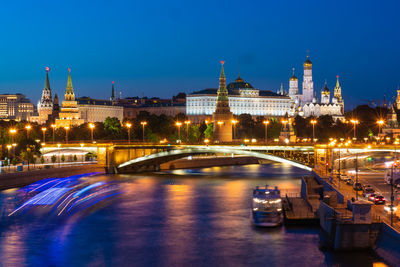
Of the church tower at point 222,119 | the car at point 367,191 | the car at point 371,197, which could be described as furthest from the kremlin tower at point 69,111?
the car at point 371,197

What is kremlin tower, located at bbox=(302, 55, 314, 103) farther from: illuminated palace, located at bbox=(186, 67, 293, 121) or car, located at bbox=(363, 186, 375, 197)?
car, located at bbox=(363, 186, 375, 197)

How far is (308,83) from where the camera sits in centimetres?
18250

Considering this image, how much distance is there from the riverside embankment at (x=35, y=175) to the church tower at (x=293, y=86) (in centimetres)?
13454

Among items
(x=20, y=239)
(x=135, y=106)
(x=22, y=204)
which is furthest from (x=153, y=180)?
(x=135, y=106)

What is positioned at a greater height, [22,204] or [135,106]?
[135,106]

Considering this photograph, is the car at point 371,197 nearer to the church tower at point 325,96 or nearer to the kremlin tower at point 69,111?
the kremlin tower at point 69,111

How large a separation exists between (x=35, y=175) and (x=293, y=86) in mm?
148057

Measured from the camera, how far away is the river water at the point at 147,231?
2794cm

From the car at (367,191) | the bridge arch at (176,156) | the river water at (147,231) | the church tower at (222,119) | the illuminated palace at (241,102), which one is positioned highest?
the illuminated palace at (241,102)

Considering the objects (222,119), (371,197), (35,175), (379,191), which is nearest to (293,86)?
(222,119)

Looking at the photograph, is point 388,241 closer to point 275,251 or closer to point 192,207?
point 275,251

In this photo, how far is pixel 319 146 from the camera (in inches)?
2122

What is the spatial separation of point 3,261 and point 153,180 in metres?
30.1

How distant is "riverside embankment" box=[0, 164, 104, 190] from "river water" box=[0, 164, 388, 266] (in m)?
1.31
